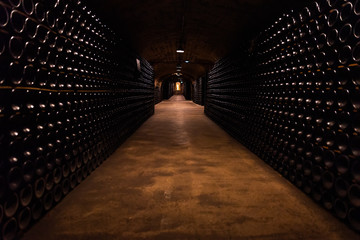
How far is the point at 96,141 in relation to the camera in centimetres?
377

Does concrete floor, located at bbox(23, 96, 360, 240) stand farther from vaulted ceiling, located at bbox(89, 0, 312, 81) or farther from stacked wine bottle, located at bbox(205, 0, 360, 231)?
vaulted ceiling, located at bbox(89, 0, 312, 81)

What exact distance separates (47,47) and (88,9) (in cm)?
133

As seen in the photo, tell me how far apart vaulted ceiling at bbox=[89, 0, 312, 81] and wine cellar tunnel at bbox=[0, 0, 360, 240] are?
0.04 meters

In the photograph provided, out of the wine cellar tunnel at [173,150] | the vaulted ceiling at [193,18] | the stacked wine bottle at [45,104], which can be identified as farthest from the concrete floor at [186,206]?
the vaulted ceiling at [193,18]

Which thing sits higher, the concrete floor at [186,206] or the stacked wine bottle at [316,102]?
the stacked wine bottle at [316,102]

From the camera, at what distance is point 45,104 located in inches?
92.2

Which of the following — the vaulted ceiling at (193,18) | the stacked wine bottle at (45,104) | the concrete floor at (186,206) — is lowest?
the concrete floor at (186,206)

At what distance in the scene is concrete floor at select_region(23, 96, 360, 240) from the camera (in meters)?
2.03

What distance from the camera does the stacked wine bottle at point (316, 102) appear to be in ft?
7.06

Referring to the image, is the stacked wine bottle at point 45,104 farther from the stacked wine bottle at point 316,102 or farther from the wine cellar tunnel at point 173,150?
the stacked wine bottle at point 316,102

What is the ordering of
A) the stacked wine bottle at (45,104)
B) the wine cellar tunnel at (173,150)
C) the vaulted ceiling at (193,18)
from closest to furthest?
the stacked wine bottle at (45,104)
the wine cellar tunnel at (173,150)
the vaulted ceiling at (193,18)

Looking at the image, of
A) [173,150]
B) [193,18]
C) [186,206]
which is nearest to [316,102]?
[186,206]

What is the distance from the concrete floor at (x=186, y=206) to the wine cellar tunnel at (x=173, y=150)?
18mm

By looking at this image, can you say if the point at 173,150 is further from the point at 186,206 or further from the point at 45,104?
the point at 45,104
